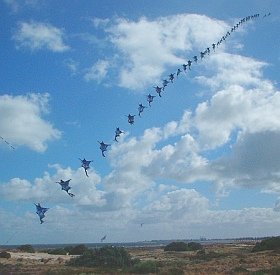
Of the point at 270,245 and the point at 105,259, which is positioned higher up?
the point at 270,245

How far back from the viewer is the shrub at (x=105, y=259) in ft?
146

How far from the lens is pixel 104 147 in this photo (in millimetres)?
26469

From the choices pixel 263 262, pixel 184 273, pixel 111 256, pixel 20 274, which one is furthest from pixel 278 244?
pixel 20 274

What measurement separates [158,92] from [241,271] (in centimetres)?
1576

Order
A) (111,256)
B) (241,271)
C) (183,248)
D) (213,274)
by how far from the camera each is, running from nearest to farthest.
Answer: (213,274) < (241,271) < (111,256) < (183,248)

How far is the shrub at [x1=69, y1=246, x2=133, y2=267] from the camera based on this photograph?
44.4 meters

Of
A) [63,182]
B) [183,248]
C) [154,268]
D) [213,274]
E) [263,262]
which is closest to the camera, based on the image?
[63,182]

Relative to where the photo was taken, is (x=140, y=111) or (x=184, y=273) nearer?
(x=140, y=111)

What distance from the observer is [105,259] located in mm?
45344

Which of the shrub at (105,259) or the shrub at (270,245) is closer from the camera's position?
the shrub at (105,259)

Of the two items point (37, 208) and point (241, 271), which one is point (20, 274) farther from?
point (241, 271)

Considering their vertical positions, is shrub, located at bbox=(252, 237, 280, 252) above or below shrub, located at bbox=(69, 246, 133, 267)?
above

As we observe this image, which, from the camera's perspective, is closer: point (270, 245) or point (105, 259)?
point (105, 259)

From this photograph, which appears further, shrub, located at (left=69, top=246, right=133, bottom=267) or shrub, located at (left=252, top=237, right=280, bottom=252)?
shrub, located at (left=252, top=237, right=280, bottom=252)
